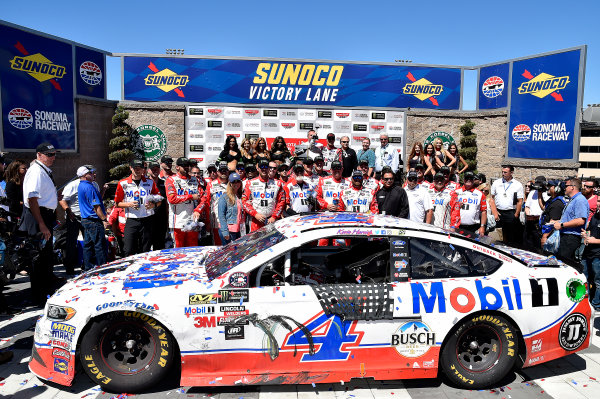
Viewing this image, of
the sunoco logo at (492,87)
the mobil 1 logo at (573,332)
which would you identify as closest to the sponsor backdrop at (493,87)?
the sunoco logo at (492,87)

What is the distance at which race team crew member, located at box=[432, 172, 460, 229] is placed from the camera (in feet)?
23.5

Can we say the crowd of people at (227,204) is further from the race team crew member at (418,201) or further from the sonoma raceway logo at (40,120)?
the sonoma raceway logo at (40,120)

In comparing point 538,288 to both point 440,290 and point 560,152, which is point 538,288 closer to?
point 440,290

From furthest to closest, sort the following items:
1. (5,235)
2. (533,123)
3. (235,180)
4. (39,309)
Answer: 1. (533,123)
2. (235,180)
3. (39,309)
4. (5,235)

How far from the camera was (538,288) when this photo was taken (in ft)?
12.6

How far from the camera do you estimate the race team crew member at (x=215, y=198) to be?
700 cm

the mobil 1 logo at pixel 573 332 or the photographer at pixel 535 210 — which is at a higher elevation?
the photographer at pixel 535 210

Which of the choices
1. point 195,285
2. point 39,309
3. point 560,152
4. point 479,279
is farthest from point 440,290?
point 560,152

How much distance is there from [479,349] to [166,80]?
1158cm

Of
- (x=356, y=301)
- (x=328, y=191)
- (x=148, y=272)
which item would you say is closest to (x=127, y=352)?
(x=148, y=272)

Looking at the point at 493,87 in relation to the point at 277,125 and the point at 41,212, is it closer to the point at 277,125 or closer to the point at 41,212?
the point at 277,125

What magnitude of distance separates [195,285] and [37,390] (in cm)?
168

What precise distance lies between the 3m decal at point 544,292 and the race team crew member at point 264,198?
3873 millimetres

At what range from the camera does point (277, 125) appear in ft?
42.9
